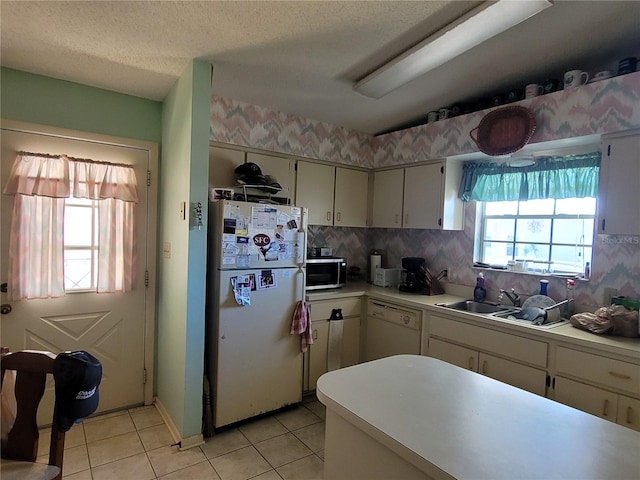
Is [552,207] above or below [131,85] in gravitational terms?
below

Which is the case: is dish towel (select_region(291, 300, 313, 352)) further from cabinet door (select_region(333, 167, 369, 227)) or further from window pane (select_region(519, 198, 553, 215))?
window pane (select_region(519, 198, 553, 215))

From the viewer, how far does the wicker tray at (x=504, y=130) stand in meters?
2.48

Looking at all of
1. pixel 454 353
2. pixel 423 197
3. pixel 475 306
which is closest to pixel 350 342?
pixel 454 353

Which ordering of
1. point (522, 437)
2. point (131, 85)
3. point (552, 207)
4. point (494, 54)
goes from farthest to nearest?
point (552, 207)
point (131, 85)
point (494, 54)
point (522, 437)

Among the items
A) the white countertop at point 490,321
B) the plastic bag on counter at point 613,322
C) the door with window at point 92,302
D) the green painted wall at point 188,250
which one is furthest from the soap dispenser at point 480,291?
the door with window at point 92,302

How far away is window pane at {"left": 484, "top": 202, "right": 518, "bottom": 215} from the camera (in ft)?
9.93

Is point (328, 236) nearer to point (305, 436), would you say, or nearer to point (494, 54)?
point (305, 436)

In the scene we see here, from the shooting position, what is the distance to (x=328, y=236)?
382cm

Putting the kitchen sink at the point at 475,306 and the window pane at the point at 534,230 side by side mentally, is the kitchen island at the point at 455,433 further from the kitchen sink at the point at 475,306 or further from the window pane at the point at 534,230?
the window pane at the point at 534,230

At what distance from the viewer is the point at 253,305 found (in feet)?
8.49

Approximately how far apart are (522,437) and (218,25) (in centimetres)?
218

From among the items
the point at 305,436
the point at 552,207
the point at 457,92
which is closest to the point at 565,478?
the point at 305,436

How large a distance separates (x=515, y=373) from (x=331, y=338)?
57.2 inches

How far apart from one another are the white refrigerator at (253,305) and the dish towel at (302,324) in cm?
3
